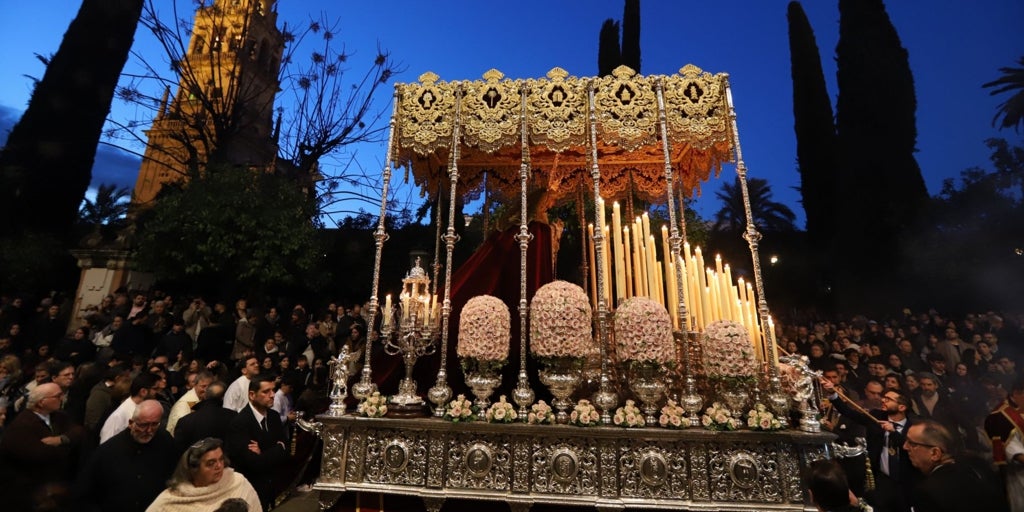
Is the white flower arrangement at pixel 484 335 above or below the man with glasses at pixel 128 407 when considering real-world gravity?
above

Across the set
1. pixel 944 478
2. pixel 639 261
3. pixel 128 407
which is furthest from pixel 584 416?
pixel 128 407

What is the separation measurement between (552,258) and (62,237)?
1990 cm

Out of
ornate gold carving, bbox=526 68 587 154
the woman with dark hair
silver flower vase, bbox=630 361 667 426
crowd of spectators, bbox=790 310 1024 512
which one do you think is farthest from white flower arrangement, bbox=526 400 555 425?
ornate gold carving, bbox=526 68 587 154

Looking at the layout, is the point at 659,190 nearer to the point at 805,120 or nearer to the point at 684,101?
the point at 684,101

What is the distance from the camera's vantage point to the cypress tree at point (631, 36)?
792 inches

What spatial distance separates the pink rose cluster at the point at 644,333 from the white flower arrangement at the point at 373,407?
209 centimetres

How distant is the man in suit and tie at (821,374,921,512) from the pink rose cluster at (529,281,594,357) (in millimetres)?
3036

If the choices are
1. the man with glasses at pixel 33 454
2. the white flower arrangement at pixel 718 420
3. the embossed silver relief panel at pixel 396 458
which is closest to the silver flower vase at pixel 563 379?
the white flower arrangement at pixel 718 420

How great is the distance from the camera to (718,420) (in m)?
3.57

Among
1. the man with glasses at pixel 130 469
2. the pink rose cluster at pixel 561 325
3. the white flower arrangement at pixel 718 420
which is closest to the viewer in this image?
the man with glasses at pixel 130 469

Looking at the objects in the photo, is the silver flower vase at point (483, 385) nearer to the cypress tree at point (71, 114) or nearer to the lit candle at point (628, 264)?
the lit candle at point (628, 264)

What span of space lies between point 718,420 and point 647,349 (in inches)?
30.7

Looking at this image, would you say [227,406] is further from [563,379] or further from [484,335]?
[563,379]

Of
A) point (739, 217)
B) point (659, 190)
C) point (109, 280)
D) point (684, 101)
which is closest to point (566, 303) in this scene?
point (684, 101)
